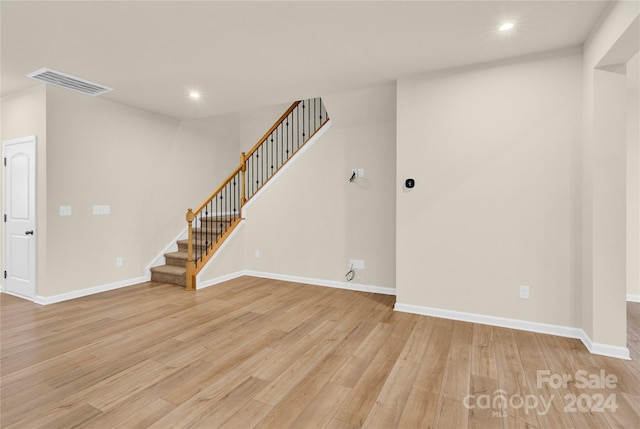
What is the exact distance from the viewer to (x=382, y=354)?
2.67 meters

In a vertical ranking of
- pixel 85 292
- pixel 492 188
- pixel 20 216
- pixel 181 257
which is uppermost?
pixel 492 188

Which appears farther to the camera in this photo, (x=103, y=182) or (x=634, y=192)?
(x=103, y=182)

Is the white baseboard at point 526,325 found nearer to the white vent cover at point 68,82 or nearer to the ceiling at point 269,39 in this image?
the ceiling at point 269,39

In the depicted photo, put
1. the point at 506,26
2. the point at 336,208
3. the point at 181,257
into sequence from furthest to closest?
the point at 181,257 → the point at 336,208 → the point at 506,26

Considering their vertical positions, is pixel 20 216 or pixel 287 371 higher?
pixel 20 216

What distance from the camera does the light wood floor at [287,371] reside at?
6.15ft

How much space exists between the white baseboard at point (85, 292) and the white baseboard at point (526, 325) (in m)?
3.99

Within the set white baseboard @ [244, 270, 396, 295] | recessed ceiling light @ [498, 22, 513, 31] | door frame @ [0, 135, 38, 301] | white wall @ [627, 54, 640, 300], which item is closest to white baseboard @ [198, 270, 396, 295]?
white baseboard @ [244, 270, 396, 295]

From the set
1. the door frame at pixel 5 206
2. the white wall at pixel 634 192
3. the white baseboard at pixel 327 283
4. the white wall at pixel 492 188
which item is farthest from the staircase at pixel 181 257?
the white wall at pixel 634 192

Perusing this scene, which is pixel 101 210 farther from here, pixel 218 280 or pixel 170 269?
pixel 218 280

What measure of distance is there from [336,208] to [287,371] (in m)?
2.87

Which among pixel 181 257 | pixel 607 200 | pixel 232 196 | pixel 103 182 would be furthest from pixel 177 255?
pixel 607 200

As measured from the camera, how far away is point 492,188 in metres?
3.30

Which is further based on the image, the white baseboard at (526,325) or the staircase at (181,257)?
the staircase at (181,257)
